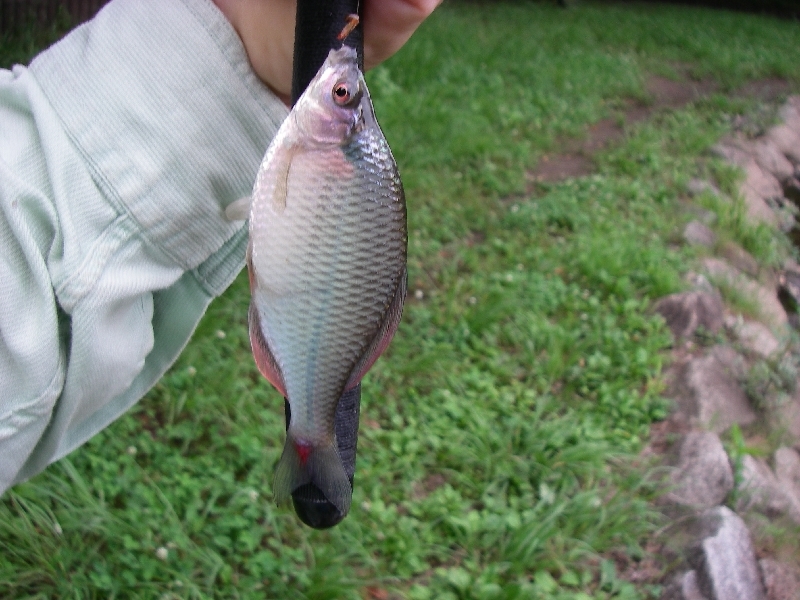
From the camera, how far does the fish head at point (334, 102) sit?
33.8 inches

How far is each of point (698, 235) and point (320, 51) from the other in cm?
433

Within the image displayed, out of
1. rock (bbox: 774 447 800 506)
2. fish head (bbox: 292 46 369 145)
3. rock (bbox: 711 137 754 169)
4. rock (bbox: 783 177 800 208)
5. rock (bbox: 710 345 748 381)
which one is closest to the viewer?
fish head (bbox: 292 46 369 145)

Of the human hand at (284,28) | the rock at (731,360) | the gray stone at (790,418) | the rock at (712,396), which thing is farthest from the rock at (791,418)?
the human hand at (284,28)

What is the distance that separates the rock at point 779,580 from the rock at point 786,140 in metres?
5.57

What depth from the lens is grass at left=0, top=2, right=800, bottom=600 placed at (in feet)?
7.30

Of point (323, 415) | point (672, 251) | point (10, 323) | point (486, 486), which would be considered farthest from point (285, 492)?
point (672, 251)

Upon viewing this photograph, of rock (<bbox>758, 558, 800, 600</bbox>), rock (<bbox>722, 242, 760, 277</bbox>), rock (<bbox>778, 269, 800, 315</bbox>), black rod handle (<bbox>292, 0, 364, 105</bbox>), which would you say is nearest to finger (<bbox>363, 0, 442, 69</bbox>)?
black rod handle (<bbox>292, 0, 364, 105</bbox>)

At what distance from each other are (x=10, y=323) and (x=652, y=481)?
95.2 inches

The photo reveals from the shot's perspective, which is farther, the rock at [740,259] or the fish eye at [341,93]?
the rock at [740,259]

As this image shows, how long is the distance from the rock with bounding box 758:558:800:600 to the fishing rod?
2.24 m

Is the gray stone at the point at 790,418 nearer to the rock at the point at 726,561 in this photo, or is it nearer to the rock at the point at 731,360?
the rock at the point at 731,360

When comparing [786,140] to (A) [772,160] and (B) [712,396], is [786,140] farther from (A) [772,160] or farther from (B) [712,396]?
(B) [712,396]

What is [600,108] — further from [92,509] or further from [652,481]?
[92,509]

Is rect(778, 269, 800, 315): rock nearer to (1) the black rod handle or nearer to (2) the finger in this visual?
(2) the finger
